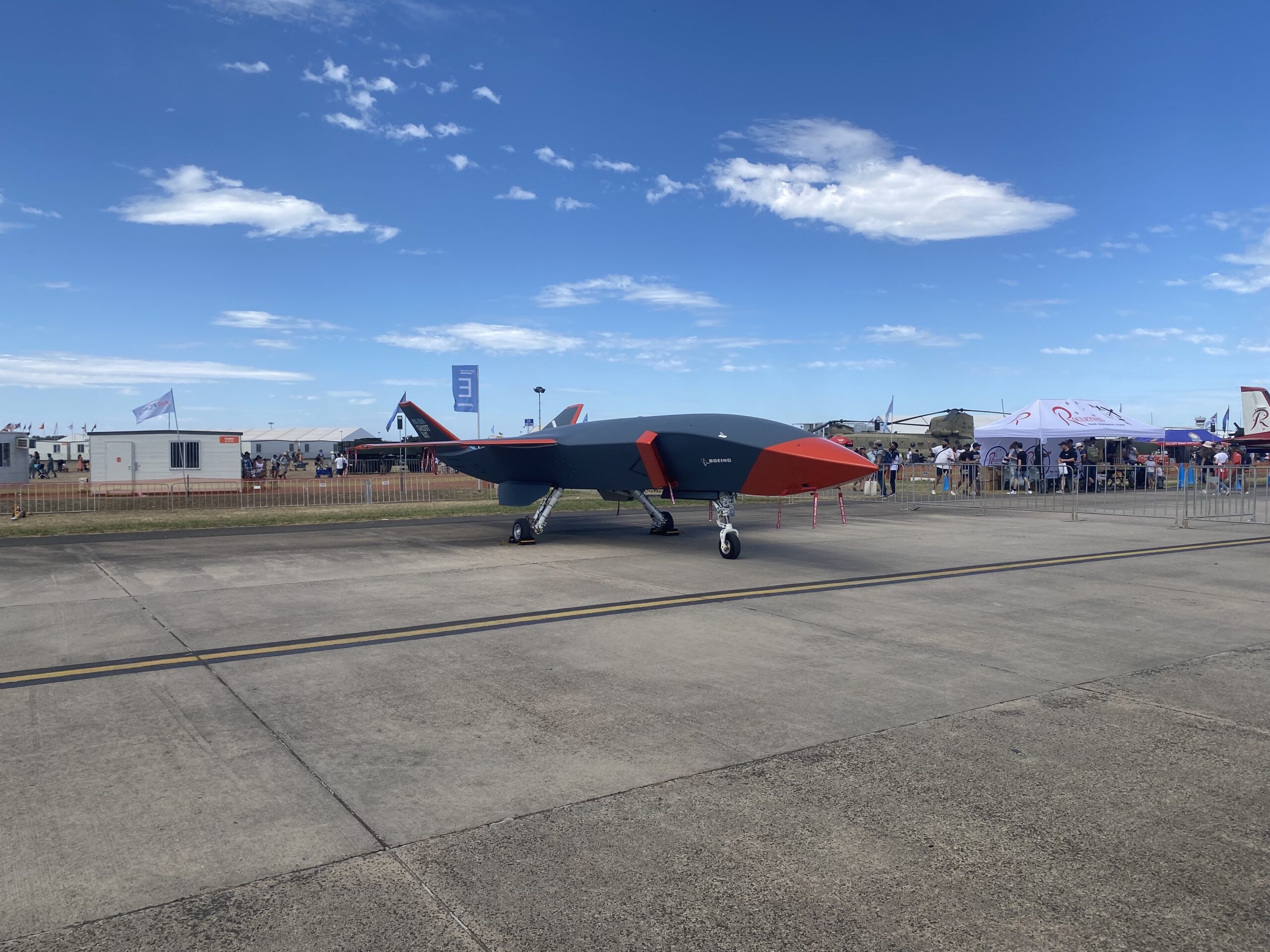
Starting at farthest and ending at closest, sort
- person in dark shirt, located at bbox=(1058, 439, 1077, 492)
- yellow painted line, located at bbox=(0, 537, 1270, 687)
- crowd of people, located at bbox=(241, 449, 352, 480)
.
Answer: crowd of people, located at bbox=(241, 449, 352, 480) → person in dark shirt, located at bbox=(1058, 439, 1077, 492) → yellow painted line, located at bbox=(0, 537, 1270, 687)

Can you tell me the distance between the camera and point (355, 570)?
11.5m

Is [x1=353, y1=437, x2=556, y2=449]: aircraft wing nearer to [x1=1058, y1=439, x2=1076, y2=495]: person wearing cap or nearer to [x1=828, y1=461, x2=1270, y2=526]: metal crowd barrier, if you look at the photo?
[x1=828, y1=461, x2=1270, y2=526]: metal crowd barrier

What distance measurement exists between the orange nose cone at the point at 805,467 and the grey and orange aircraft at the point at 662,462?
0.5 inches

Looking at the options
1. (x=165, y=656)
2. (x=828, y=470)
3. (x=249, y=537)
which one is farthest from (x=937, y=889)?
(x=249, y=537)

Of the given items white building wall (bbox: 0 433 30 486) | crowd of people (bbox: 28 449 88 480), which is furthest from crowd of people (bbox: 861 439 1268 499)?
crowd of people (bbox: 28 449 88 480)

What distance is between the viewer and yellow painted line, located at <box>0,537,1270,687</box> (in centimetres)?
649

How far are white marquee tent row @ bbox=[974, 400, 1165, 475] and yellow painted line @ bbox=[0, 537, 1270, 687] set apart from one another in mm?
15897

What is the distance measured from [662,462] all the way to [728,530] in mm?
1419

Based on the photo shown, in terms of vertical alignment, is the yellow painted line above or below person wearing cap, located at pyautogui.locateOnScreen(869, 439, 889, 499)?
below

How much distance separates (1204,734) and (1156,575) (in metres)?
7.18

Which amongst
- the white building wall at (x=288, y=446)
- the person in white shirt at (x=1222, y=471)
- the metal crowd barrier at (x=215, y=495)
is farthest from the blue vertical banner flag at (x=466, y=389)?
the white building wall at (x=288, y=446)

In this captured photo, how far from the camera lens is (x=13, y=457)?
30.6m

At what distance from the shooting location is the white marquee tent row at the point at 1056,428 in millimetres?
28484

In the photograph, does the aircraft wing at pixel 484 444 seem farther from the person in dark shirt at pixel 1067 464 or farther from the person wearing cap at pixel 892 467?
the person in dark shirt at pixel 1067 464
